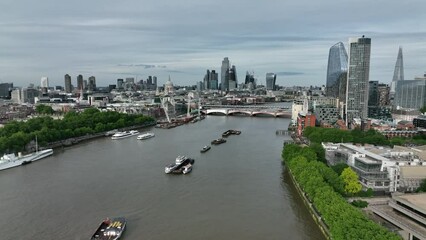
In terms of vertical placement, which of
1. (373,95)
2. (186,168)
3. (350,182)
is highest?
(373,95)

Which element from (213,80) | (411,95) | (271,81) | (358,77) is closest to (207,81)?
(213,80)

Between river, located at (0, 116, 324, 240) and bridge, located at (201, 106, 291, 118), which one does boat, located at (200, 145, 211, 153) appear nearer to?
Answer: river, located at (0, 116, 324, 240)

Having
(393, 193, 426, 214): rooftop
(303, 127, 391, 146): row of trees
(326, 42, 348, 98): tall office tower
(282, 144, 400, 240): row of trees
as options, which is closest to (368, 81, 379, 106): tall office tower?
(326, 42, 348, 98): tall office tower

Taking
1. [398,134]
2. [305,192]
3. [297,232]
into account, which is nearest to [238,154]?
[305,192]

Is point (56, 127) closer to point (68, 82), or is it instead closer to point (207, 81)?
point (68, 82)

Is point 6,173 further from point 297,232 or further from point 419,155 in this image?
point 419,155

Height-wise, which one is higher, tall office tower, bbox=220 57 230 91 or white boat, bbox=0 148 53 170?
tall office tower, bbox=220 57 230 91

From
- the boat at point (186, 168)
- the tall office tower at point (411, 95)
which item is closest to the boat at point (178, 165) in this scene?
the boat at point (186, 168)
